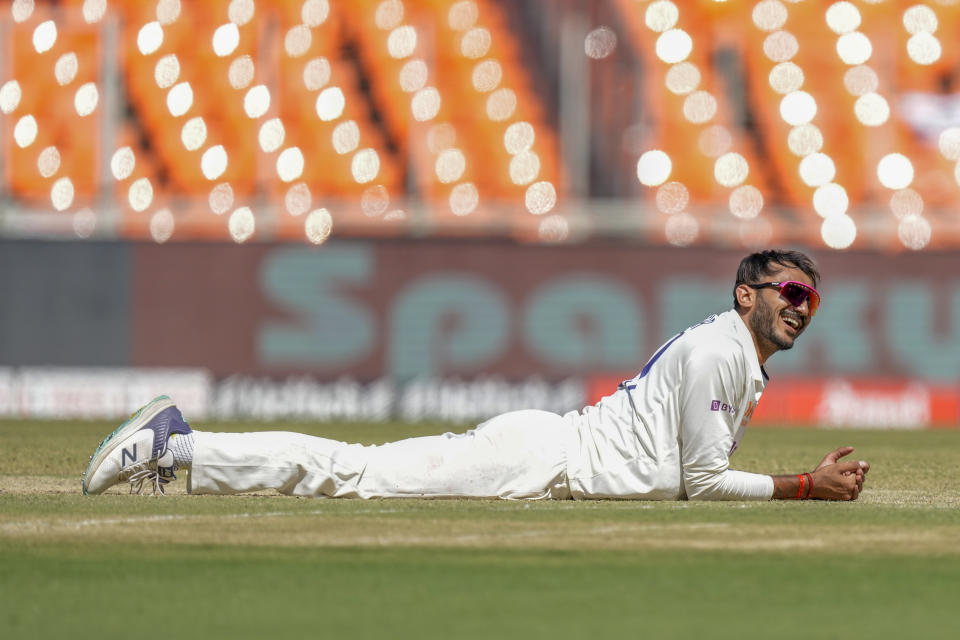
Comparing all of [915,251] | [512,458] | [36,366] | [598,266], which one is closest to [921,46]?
[915,251]

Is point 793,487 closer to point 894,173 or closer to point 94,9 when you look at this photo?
point 894,173

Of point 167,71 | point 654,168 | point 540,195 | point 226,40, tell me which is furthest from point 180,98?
point 654,168

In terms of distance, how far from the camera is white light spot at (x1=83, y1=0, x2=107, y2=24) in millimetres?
19156

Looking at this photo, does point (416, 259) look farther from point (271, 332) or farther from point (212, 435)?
point (212, 435)

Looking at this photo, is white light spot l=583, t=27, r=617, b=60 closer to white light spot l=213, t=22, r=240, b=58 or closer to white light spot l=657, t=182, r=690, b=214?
white light spot l=657, t=182, r=690, b=214

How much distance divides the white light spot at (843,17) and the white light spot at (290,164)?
6.92 m

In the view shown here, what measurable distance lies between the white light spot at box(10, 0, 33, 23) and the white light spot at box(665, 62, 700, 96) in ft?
24.2

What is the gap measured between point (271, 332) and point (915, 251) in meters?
6.10

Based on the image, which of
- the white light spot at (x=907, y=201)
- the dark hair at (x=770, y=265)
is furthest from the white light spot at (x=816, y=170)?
the dark hair at (x=770, y=265)

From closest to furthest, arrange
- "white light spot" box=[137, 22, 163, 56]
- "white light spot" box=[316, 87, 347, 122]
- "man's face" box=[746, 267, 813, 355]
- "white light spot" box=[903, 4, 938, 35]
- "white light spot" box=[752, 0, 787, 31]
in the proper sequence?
"man's face" box=[746, 267, 813, 355], "white light spot" box=[316, 87, 347, 122], "white light spot" box=[137, 22, 163, 56], "white light spot" box=[752, 0, 787, 31], "white light spot" box=[903, 4, 938, 35]

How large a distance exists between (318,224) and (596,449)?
10.1 m

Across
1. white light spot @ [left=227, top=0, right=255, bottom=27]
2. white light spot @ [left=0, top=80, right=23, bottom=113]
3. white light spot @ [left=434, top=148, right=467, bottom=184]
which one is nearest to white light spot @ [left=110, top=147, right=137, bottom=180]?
white light spot @ [left=0, top=80, right=23, bottom=113]

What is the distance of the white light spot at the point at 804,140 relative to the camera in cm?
1944

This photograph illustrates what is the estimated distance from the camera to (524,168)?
61.8 feet
